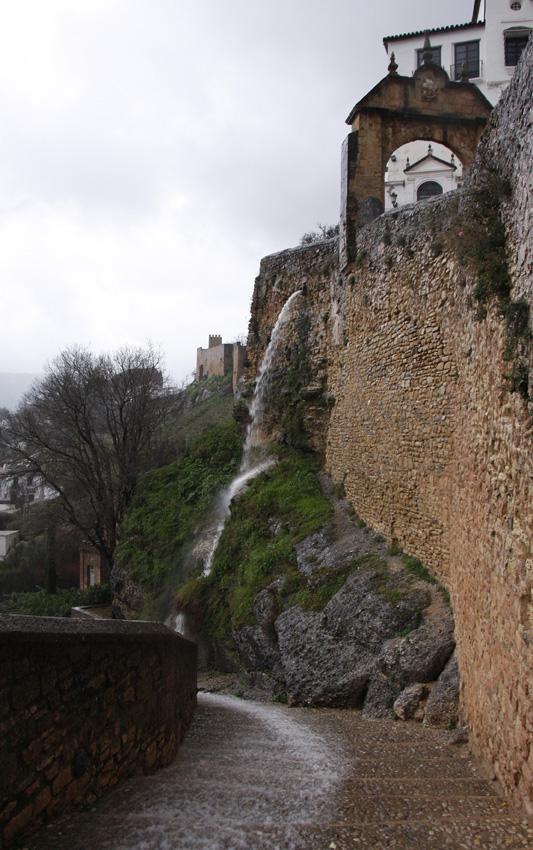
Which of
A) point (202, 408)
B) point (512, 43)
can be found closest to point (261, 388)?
point (202, 408)

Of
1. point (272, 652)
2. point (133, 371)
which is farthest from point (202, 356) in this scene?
point (272, 652)

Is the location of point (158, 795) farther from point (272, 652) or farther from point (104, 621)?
point (272, 652)

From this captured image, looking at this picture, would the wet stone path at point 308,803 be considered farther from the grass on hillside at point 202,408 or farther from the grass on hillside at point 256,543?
the grass on hillside at point 202,408

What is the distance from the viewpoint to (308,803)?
4.23 m

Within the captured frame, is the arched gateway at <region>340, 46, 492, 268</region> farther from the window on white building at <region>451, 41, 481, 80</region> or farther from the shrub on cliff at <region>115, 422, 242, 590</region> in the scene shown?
the window on white building at <region>451, 41, 481, 80</region>

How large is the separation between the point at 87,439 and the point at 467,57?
24060 mm

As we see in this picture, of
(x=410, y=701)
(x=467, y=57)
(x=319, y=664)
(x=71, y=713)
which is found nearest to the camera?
(x=71, y=713)

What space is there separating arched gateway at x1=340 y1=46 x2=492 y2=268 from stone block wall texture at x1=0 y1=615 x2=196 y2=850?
8769 mm

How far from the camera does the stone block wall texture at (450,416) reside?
413cm

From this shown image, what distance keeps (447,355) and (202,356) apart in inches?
1477

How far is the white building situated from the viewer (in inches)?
993

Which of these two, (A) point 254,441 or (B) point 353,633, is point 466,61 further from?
(B) point 353,633

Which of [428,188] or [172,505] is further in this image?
[428,188]

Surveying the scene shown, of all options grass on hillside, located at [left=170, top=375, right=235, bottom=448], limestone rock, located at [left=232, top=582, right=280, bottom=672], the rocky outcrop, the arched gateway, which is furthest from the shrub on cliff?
the arched gateway
